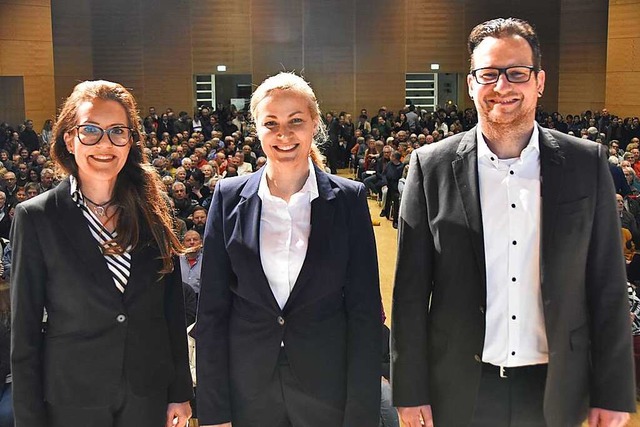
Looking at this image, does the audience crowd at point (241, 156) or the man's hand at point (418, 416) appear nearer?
the man's hand at point (418, 416)

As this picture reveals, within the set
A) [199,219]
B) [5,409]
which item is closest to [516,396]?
[5,409]

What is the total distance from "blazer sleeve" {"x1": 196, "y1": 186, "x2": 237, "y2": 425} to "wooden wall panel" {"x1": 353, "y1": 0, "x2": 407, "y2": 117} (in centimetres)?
2442

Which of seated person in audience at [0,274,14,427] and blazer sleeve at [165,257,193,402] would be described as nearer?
blazer sleeve at [165,257,193,402]

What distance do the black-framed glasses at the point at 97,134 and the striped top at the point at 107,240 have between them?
0.54 feet

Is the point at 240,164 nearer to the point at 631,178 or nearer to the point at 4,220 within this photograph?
the point at 4,220

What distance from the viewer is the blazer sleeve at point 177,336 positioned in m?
2.73

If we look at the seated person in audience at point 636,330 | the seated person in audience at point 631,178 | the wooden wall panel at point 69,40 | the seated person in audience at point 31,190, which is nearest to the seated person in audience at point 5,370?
the seated person in audience at point 636,330

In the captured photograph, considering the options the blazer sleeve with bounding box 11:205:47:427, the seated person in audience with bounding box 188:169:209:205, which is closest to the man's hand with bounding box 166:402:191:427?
the blazer sleeve with bounding box 11:205:47:427

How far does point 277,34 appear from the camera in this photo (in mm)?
26172

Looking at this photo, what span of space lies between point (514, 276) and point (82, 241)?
4.54 ft

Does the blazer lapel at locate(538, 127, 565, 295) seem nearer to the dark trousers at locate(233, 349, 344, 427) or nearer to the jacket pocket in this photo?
the jacket pocket

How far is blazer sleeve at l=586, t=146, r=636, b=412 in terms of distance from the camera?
8.08ft

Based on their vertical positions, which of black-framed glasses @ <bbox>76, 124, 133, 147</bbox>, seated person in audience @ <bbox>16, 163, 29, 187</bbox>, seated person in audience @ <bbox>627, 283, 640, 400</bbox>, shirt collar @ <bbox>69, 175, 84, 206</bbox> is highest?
black-framed glasses @ <bbox>76, 124, 133, 147</bbox>

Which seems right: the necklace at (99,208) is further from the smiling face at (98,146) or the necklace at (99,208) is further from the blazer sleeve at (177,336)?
the blazer sleeve at (177,336)
